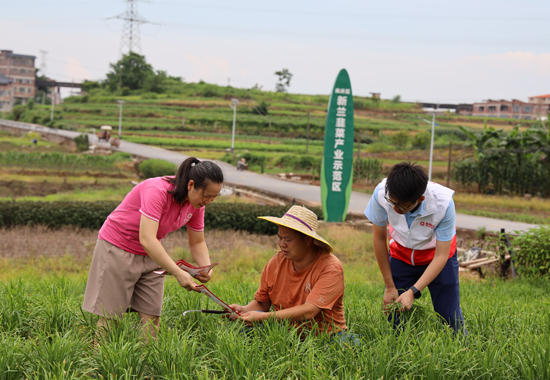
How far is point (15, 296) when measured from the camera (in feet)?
11.7

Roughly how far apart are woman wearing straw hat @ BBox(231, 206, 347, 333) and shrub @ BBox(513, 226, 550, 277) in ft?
13.4

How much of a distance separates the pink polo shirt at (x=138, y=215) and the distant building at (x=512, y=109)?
2907 inches

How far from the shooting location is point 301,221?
295cm

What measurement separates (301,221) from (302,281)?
1.22ft

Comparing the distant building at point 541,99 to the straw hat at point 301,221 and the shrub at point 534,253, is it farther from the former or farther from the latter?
the straw hat at point 301,221

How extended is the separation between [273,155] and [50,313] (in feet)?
98.3

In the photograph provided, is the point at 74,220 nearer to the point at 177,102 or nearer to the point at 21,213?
the point at 21,213

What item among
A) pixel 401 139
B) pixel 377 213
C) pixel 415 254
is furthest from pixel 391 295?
pixel 401 139

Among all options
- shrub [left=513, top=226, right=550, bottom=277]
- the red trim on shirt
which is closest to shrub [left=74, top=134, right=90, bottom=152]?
shrub [left=513, top=226, right=550, bottom=277]

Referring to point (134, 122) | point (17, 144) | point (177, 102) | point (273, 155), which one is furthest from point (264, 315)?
point (177, 102)

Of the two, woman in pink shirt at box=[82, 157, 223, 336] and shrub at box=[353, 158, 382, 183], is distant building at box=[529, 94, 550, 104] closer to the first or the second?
shrub at box=[353, 158, 382, 183]

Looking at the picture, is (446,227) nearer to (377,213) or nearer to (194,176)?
Result: (377,213)

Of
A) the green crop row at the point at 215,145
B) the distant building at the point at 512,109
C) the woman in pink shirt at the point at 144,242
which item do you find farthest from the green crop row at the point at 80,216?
the distant building at the point at 512,109

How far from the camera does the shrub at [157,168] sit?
21430 millimetres
